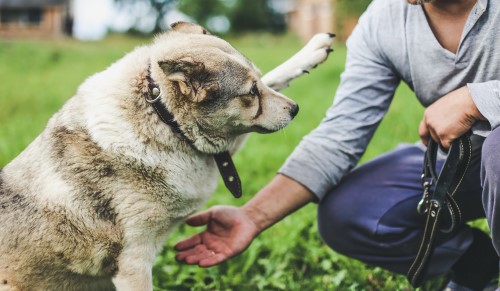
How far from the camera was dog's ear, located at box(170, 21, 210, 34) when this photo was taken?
2812mm

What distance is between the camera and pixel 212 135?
8.35 ft

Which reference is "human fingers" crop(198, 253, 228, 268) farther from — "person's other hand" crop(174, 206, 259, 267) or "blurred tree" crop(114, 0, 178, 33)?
"blurred tree" crop(114, 0, 178, 33)

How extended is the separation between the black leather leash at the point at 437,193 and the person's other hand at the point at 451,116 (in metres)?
0.04

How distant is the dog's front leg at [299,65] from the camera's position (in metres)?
2.98

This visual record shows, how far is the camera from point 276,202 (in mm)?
2852

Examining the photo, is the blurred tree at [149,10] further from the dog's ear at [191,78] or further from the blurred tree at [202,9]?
the dog's ear at [191,78]

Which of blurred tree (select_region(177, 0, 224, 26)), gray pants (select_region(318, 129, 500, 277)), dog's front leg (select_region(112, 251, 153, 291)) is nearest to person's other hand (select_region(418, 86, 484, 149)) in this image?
gray pants (select_region(318, 129, 500, 277))

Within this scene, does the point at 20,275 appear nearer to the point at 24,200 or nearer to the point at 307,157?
the point at 24,200

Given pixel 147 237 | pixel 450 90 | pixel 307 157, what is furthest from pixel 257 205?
pixel 450 90

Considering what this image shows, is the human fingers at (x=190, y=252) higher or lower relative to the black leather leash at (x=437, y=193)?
lower

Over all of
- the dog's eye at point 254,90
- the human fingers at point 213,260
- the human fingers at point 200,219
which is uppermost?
the dog's eye at point 254,90

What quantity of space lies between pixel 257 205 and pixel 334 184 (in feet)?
1.36

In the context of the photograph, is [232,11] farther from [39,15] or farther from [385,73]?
[385,73]

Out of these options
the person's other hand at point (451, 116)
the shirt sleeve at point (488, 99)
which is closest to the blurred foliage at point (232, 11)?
the person's other hand at point (451, 116)
